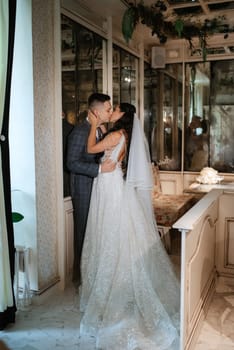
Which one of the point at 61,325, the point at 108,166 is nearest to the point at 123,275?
the point at 61,325

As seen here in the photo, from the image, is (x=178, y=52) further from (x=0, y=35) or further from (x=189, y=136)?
(x=0, y=35)

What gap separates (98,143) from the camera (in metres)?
2.99

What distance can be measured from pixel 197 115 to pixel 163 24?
5.28ft

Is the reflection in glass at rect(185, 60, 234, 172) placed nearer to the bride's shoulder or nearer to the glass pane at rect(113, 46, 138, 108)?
the glass pane at rect(113, 46, 138, 108)

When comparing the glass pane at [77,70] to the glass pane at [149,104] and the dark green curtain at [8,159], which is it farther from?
the glass pane at [149,104]

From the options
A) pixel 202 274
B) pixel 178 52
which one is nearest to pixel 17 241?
pixel 202 274

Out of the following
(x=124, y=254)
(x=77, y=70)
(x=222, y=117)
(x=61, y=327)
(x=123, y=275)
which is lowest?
(x=61, y=327)

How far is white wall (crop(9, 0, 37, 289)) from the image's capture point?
2.70 meters

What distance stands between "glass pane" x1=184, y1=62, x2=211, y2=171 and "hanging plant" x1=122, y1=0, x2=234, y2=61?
746 millimetres

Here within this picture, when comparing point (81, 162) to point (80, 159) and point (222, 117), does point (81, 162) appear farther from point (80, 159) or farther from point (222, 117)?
point (222, 117)

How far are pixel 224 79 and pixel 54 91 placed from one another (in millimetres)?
3144

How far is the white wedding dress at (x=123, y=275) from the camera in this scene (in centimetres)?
245

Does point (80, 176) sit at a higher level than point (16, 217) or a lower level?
higher

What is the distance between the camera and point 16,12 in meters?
2.63
